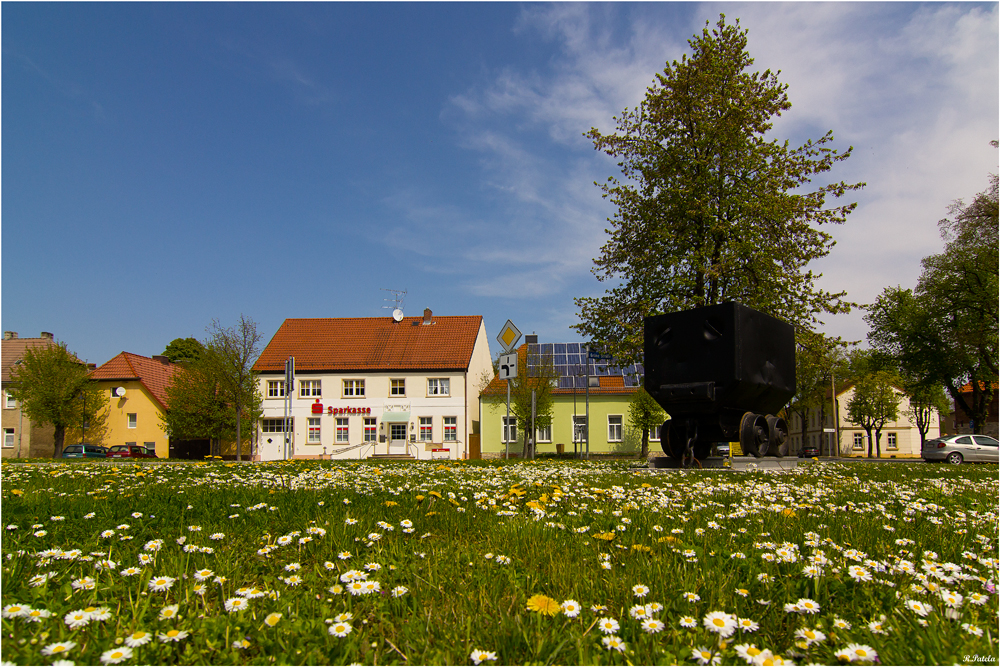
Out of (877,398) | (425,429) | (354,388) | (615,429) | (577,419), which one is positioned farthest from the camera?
(877,398)

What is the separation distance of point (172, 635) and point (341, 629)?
1.87 feet

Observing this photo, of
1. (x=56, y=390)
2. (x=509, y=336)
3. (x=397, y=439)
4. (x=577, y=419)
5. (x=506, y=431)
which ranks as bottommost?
(x=397, y=439)

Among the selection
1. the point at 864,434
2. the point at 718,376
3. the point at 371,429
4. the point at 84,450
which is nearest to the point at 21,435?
the point at 84,450

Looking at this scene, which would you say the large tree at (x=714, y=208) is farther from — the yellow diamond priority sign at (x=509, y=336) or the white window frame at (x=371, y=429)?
the white window frame at (x=371, y=429)

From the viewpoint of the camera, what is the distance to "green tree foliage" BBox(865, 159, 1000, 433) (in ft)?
119

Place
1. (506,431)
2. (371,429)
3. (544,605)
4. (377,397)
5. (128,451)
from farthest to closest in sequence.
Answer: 1. (377,397)
2. (506,431)
3. (371,429)
4. (128,451)
5. (544,605)

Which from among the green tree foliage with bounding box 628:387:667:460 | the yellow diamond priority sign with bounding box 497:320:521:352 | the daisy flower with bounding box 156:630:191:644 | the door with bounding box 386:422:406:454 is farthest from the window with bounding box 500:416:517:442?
the daisy flower with bounding box 156:630:191:644

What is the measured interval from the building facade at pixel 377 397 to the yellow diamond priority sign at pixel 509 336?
33.0 m

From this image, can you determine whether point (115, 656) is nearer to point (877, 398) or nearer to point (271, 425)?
point (271, 425)

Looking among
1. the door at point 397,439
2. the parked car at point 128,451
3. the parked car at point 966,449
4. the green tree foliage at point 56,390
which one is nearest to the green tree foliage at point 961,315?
the parked car at point 966,449

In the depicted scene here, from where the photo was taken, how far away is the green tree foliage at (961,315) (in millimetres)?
36312

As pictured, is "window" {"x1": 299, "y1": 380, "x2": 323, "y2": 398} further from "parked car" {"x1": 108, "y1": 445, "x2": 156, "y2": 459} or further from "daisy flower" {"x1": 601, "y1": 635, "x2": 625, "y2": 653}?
"daisy flower" {"x1": 601, "y1": 635, "x2": 625, "y2": 653}

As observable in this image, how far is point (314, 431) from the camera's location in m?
49.6

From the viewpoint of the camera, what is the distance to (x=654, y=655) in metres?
2.23
